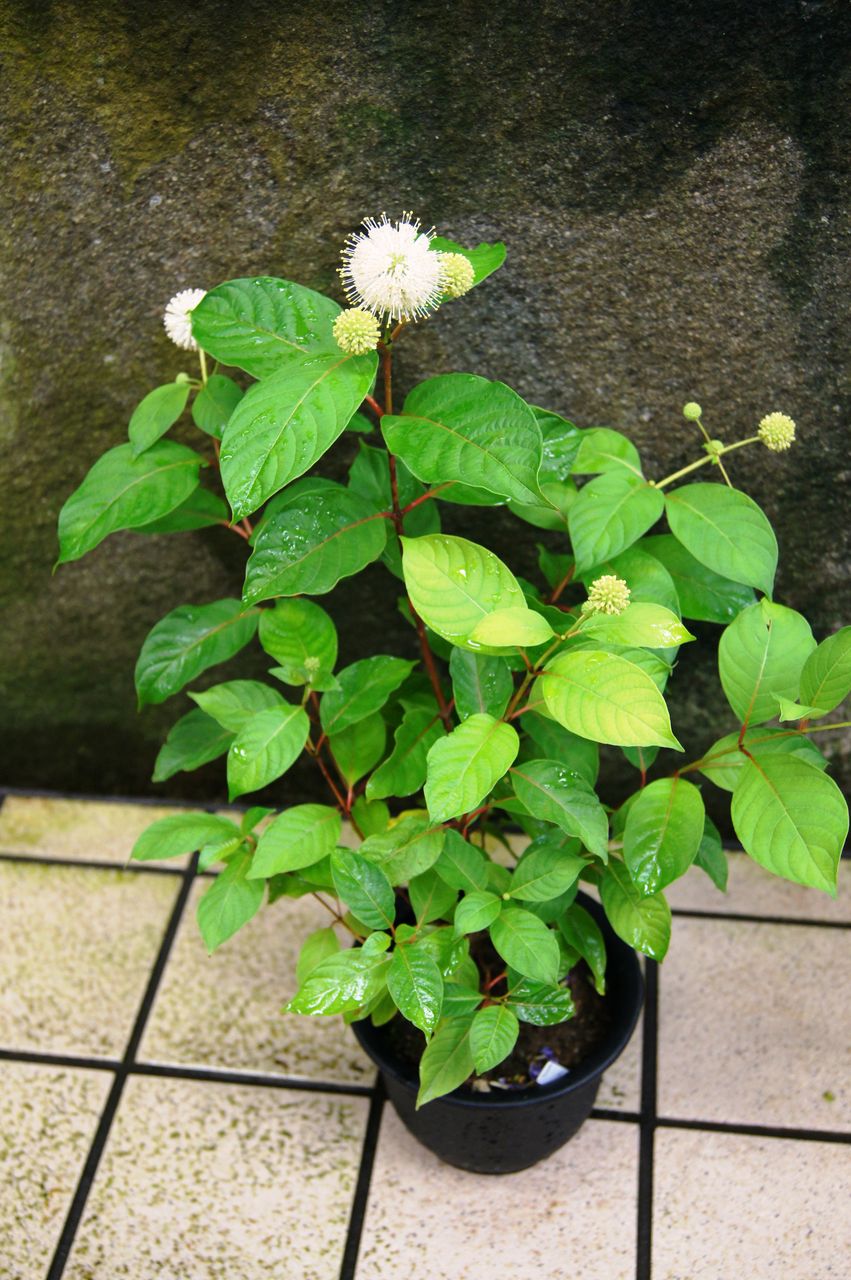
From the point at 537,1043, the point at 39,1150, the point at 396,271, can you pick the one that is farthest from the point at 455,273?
the point at 39,1150

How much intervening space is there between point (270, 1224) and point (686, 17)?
132cm

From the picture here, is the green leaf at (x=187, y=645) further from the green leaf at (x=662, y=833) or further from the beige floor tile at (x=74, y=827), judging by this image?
the beige floor tile at (x=74, y=827)

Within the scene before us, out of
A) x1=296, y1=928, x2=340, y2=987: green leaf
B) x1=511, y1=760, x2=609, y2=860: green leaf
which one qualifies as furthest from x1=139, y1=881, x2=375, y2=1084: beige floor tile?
x1=511, y1=760, x2=609, y2=860: green leaf

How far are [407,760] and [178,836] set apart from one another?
26 centimetres

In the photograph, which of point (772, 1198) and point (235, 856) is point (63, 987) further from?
point (772, 1198)

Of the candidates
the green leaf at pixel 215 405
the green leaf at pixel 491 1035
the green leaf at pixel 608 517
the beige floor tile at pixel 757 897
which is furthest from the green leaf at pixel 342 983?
the beige floor tile at pixel 757 897

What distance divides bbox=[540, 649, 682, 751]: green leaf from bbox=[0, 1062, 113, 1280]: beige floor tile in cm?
86

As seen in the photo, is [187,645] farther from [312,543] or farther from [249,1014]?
[249,1014]

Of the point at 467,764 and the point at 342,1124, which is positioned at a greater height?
the point at 467,764

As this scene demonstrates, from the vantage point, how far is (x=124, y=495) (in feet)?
3.67

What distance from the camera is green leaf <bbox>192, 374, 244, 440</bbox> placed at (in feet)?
3.72

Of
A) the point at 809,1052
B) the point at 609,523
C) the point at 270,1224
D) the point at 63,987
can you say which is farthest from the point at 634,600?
the point at 63,987

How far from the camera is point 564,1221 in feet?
4.24

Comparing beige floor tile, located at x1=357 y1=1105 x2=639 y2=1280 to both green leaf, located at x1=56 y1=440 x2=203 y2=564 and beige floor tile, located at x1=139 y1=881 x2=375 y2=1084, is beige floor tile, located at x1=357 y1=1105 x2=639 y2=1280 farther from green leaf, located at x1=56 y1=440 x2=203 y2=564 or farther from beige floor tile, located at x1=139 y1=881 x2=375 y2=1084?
green leaf, located at x1=56 y1=440 x2=203 y2=564
